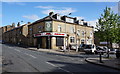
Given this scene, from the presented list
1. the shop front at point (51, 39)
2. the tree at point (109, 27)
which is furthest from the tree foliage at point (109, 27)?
the shop front at point (51, 39)

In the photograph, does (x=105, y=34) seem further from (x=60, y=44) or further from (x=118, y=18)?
(x=60, y=44)

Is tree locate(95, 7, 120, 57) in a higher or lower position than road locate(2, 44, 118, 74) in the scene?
higher

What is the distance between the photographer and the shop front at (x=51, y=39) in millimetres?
33656

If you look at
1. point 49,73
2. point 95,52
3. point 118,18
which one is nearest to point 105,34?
point 118,18

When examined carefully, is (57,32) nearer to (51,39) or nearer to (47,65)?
(51,39)

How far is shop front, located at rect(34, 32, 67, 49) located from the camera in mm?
33656

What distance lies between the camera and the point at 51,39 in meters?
33.7

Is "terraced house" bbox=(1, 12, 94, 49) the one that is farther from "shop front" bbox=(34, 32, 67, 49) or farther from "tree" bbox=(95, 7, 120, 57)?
"tree" bbox=(95, 7, 120, 57)

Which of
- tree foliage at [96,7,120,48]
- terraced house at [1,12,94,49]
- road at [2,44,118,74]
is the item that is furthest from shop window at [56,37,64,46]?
road at [2,44,118,74]

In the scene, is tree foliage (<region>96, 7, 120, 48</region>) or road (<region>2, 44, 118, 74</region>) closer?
road (<region>2, 44, 118, 74</region>)

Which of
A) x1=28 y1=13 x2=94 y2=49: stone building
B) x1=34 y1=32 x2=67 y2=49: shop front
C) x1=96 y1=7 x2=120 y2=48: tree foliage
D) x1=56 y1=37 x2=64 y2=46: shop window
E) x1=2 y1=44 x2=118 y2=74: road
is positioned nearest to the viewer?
x1=2 y1=44 x2=118 y2=74: road

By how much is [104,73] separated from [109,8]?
11.8 metres

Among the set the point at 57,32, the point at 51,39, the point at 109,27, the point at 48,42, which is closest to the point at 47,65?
the point at 109,27

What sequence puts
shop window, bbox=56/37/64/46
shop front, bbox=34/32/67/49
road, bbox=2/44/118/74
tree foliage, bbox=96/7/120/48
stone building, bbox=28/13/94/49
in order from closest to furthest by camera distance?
road, bbox=2/44/118/74
tree foliage, bbox=96/7/120/48
shop front, bbox=34/32/67/49
stone building, bbox=28/13/94/49
shop window, bbox=56/37/64/46
